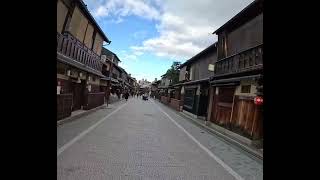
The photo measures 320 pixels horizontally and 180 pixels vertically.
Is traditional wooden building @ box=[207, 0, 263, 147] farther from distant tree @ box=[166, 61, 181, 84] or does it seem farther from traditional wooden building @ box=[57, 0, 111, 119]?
distant tree @ box=[166, 61, 181, 84]

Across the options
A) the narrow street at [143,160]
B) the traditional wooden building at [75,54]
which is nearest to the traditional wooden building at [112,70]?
the traditional wooden building at [75,54]

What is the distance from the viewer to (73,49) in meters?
24.0

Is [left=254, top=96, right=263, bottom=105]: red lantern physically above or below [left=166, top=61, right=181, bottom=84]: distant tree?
below

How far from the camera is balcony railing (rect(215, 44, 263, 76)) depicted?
16906mm

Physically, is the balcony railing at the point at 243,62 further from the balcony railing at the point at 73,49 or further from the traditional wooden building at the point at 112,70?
the traditional wooden building at the point at 112,70

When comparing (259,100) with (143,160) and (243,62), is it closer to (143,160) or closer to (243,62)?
(243,62)

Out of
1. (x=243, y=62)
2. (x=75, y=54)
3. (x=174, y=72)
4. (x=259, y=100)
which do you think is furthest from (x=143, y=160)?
(x=174, y=72)

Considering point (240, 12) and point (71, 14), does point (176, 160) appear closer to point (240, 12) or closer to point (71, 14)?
point (240, 12)

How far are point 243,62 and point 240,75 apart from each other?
814mm

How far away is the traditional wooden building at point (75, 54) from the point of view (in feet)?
66.1

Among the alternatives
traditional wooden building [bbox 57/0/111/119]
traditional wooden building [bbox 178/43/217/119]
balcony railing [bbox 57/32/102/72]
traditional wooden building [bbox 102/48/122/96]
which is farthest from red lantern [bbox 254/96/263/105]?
traditional wooden building [bbox 102/48/122/96]

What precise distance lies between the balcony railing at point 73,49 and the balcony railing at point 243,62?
984cm

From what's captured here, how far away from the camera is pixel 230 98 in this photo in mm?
22094
